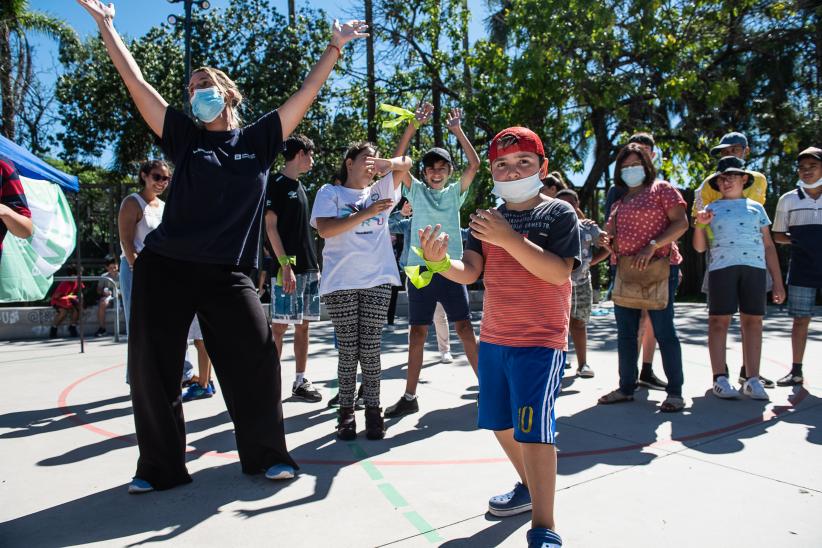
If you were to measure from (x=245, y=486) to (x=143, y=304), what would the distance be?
3.51 feet

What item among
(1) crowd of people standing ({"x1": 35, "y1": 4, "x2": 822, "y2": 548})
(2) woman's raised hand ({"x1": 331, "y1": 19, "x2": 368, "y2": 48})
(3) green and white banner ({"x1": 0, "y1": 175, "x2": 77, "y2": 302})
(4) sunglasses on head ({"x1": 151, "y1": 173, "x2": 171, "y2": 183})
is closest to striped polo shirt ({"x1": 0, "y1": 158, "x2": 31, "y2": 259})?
(1) crowd of people standing ({"x1": 35, "y1": 4, "x2": 822, "y2": 548})

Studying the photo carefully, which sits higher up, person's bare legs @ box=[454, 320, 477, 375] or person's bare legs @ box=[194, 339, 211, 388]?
person's bare legs @ box=[454, 320, 477, 375]

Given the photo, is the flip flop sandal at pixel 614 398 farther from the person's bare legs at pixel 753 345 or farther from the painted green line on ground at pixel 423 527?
the painted green line on ground at pixel 423 527

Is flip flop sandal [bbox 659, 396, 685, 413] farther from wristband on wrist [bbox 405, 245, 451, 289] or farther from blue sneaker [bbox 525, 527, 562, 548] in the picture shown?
wristband on wrist [bbox 405, 245, 451, 289]

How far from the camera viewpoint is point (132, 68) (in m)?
3.15

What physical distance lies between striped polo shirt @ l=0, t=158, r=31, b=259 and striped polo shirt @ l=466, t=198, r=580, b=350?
2.24 metres

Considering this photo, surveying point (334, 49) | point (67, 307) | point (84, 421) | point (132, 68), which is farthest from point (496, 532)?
point (67, 307)

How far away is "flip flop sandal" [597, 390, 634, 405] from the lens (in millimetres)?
4926

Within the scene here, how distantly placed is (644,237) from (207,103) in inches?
125

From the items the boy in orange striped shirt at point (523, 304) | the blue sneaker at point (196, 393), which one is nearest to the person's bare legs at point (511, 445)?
the boy in orange striped shirt at point (523, 304)

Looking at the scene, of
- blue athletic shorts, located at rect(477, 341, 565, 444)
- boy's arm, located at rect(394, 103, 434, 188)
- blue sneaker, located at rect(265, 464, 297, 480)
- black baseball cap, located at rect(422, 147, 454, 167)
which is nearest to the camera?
blue athletic shorts, located at rect(477, 341, 565, 444)

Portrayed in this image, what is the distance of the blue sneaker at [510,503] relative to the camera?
9.45ft

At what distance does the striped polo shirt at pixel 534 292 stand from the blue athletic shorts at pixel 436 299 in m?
1.99

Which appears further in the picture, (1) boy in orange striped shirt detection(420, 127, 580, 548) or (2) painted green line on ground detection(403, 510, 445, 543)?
(2) painted green line on ground detection(403, 510, 445, 543)
